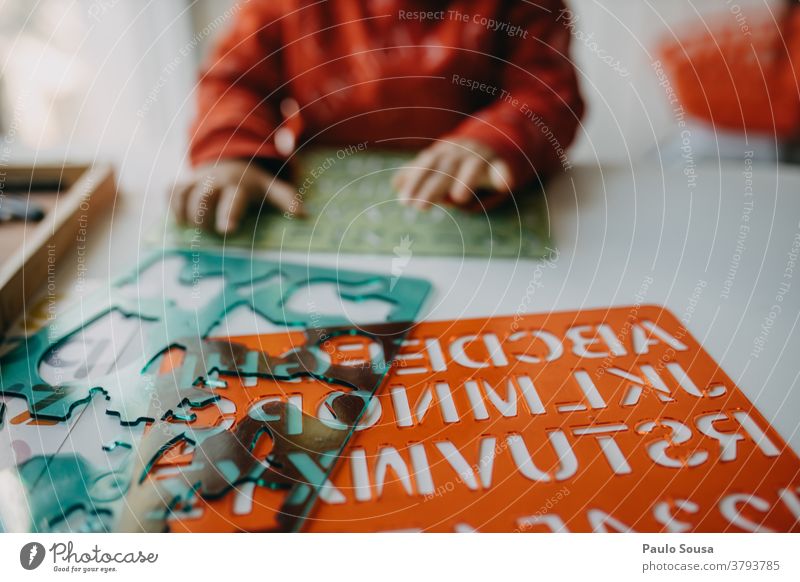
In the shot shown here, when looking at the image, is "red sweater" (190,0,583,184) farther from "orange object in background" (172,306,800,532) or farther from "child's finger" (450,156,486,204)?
"orange object in background" (172,306,800,532)

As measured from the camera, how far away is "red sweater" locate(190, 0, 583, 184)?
50 cm

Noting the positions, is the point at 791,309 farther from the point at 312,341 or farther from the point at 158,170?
the point at 158,170

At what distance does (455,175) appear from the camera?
17.5 inches

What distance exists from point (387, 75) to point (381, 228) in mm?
A: 195

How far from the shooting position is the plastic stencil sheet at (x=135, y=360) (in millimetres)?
254

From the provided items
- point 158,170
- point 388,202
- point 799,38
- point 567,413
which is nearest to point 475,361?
point 567,413

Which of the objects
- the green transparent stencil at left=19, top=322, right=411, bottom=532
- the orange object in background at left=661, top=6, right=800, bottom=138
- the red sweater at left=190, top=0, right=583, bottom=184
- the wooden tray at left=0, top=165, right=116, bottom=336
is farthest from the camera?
the orange object in background at left=661, top=6, right=800, bottom=138

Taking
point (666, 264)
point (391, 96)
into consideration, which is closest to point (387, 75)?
point (391, 96)

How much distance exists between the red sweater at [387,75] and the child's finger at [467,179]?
0.15 ft

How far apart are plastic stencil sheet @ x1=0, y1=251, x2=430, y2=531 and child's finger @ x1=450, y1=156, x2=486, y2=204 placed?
0.09 meters

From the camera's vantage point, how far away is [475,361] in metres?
0.32

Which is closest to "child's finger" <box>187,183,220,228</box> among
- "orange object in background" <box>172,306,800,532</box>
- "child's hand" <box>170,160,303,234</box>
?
"child's hand" <box>170,160,303,234</box>

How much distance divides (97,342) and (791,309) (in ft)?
1.24
